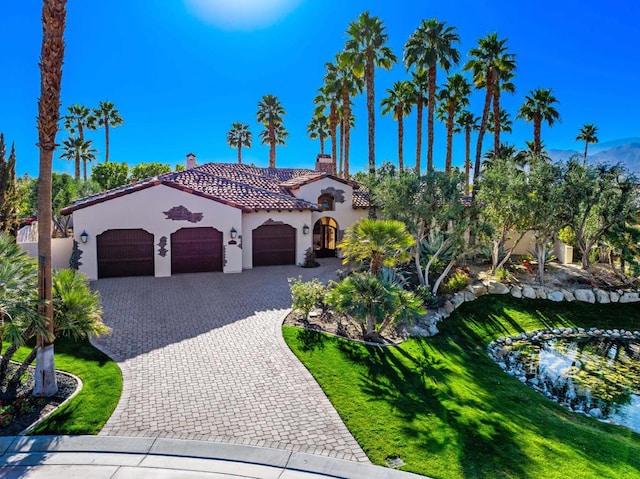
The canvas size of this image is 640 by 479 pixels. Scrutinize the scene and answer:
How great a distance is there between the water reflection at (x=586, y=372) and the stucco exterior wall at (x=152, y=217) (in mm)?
15754

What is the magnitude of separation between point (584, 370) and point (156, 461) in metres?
14.3

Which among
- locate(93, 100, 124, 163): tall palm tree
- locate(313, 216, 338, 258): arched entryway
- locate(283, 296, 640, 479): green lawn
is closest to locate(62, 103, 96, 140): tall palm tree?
locate(93, 100, 124, 163): tall palm tree

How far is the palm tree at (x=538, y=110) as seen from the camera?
36.8 metres

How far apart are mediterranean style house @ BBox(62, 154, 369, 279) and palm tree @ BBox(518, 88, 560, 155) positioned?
60.3 ft

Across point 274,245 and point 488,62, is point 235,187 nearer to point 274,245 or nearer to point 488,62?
point 274,245

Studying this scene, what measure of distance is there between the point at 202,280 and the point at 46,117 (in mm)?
14094

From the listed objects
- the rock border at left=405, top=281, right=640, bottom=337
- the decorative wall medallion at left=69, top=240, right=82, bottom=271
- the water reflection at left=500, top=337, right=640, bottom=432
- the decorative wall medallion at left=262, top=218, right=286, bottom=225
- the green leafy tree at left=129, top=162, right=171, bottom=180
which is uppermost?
the green leafy tree at left=129, top=162, right=171, bottom=180

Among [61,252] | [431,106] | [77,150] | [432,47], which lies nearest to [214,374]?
[61,252]

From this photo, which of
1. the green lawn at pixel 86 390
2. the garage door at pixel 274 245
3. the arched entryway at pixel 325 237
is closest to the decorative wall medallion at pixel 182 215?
the garage door at pixel 274 245

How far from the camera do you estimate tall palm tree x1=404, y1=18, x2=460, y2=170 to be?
30922mm

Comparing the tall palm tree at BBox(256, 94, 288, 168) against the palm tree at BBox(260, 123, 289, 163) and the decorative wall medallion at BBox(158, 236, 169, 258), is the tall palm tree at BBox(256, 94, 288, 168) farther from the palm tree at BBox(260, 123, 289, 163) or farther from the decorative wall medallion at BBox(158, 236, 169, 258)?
the decorative wall medallion at BBox(158, 236, 169, 258)

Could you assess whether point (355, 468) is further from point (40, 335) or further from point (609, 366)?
point (609, 366)

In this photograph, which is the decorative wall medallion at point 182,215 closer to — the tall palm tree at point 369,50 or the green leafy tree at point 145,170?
the tall palm tree at point 369,50

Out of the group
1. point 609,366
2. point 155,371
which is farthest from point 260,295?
point 609,366
